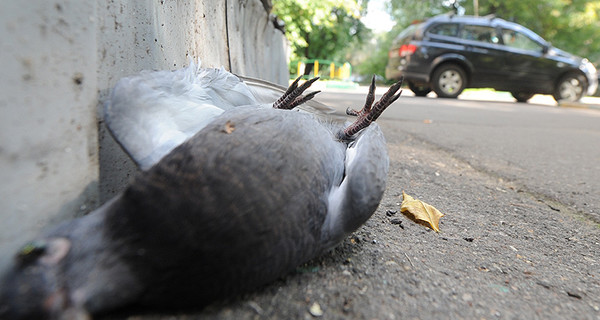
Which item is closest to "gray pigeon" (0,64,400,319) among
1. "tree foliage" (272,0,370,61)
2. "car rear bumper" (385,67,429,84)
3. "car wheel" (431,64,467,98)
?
"car rear bumper" (385,67,429,84)

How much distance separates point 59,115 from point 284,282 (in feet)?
2.25

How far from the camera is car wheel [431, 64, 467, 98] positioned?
9.96m

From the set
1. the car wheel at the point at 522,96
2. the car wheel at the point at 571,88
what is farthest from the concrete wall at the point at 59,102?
the car wheel at the point at 571,88

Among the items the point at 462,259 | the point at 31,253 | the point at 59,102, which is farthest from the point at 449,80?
the point at 31,253

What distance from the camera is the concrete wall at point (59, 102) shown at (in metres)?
0.88

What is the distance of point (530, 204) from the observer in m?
2.12

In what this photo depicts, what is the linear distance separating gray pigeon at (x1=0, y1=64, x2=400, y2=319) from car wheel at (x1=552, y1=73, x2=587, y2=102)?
37.8ft

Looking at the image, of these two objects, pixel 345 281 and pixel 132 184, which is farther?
pixel 345 281

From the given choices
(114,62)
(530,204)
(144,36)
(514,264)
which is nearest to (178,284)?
(114,62)

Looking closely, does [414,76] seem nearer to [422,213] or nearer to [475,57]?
[475,57]

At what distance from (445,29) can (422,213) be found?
9.29 meters

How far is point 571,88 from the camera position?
420 inches

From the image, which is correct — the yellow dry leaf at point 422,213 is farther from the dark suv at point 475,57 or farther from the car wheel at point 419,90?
the car wheel at point 419,90

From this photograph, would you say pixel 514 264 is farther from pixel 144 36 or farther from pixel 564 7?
pixel 564 7
